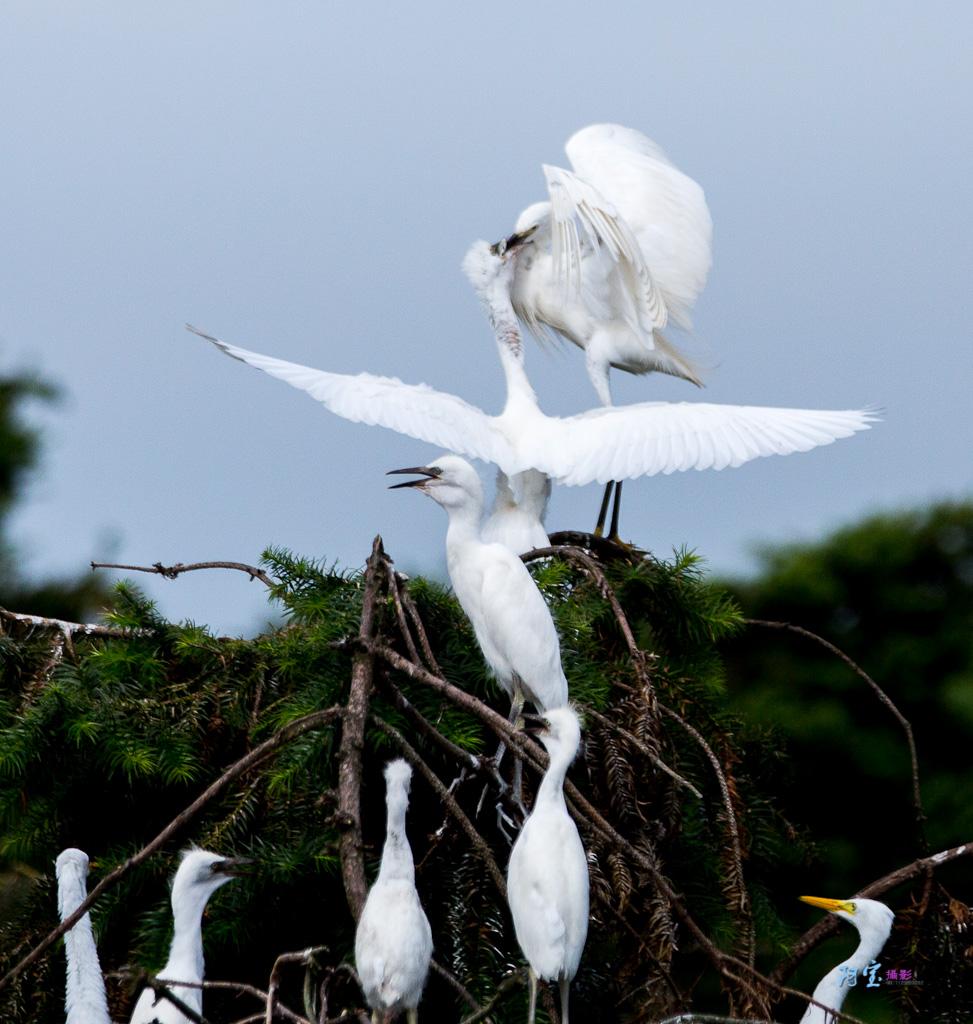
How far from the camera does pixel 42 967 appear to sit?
10.00ft

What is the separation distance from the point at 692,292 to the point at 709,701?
2.21 metres

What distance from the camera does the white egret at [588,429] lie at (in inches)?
155

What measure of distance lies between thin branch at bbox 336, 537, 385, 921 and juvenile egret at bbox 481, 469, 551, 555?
1.32 metres

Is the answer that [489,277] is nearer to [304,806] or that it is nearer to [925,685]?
[304,806]

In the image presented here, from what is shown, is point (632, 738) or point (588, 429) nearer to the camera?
point (632, 738)

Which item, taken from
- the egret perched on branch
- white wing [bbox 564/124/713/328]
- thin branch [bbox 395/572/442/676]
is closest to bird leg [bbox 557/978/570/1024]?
thin branch [bbox 395/572/442/676]

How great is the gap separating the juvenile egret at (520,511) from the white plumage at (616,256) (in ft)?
2.82

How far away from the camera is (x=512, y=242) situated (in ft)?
16.7

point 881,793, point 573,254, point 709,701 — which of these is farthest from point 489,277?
point 881,793

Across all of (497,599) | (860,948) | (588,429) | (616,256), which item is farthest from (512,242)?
(860,948)

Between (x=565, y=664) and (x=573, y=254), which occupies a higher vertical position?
(x=573, y=254)

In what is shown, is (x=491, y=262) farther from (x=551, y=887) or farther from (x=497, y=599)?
(x=551, y=887)

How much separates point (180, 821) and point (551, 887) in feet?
2.00

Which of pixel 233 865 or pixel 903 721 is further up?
pixel 903 721
